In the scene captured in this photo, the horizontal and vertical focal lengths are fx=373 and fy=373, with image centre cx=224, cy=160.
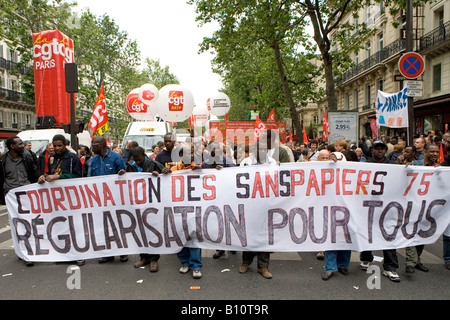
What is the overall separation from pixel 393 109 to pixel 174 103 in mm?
10041

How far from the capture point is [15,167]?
19.3 ft

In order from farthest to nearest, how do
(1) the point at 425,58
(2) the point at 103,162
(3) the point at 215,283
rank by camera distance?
(1) the point at 425,58 → (2) the point at 103,162 → (3) the point at 215,283

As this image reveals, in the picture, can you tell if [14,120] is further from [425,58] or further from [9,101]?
[425,58]

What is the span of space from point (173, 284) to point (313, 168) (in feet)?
7.46

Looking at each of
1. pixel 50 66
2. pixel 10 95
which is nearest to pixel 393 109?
pixel 50 66

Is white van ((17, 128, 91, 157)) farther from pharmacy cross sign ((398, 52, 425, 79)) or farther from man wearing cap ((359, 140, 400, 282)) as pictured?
man wearing cap ((359, 140, 400, 282))

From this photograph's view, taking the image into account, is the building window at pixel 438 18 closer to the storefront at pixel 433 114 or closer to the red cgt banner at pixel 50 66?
the storefront at pixel 433 114

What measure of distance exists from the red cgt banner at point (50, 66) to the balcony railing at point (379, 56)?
52.3ft

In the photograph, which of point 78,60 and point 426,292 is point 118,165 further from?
point 78,60

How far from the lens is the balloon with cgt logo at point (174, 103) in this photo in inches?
659

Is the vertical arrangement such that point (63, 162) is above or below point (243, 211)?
above

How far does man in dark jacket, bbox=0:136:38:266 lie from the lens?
19.1 ft

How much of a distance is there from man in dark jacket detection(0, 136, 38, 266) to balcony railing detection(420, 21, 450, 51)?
2246cm
